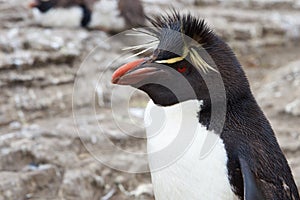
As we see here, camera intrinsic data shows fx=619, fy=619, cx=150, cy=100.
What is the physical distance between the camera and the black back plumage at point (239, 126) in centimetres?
225

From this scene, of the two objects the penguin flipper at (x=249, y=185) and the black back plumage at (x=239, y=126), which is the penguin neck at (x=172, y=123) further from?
the penguin flipper at (x=249, y=185)

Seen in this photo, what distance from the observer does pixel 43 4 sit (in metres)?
5.98

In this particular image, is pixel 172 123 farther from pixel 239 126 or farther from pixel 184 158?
pixel 239 126

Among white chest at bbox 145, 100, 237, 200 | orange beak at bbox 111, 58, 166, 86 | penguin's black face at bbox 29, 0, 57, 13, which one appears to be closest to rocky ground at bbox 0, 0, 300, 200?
penguin's black face at bbox 29, 0, 57, 13

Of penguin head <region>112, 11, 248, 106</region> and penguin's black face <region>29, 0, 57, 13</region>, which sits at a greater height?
penguin head <region>112, 11, 248, 106</region>

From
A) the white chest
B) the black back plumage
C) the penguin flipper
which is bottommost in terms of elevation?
the white chest

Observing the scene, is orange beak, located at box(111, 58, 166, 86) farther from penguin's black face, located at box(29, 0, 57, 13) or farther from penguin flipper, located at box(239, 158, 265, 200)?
penguin's black face, located at box(29, 0, 57, 13)

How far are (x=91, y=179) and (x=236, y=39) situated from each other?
3.37 m

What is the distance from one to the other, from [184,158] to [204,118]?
0.55 feet

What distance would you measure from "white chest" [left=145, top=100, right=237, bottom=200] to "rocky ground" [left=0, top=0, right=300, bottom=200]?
1233 millimetres

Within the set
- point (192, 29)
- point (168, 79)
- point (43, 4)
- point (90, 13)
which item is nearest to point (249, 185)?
point (168, 79)

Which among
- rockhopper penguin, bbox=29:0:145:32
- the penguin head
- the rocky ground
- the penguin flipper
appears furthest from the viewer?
rockhopper penguin, bbox=29:0:145:32

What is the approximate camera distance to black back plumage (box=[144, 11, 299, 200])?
225 cm

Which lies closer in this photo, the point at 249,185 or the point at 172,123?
the point at 249,185
